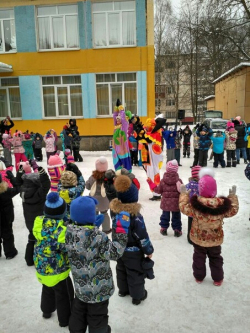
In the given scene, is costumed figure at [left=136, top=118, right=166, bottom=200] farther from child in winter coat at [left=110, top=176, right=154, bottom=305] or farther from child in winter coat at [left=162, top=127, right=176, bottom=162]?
child in winter coat at [left=110, top=176, right=154, bottom=305]

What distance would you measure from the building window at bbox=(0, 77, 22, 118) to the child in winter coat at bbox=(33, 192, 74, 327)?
1492 cm

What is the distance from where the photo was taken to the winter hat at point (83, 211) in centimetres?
243

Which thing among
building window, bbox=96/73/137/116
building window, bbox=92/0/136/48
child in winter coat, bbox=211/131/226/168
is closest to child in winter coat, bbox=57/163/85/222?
child in winter coat, bbox=211/131/226/168

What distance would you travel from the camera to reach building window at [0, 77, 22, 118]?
16.2 meters

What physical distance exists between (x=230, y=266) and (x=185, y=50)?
32969 mm

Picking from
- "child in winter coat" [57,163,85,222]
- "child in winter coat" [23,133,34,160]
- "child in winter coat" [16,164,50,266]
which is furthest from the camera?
"child in winter coat" [23,133,34,160]

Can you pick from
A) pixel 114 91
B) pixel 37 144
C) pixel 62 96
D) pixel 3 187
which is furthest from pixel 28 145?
pixel 3 187

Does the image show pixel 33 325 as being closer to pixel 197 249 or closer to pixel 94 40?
pixel 197 249

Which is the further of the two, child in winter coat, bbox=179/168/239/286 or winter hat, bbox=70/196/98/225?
child in winter coat, bbox=179/168/239/286

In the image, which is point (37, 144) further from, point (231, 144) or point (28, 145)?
point (231, 144)

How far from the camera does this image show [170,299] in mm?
3455

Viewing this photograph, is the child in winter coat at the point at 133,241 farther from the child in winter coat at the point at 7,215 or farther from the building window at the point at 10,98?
the building window at the point at 10,98

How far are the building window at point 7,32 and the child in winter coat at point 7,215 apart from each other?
44.8 ft

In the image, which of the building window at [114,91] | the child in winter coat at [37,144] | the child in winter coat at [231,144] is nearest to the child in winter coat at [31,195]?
the child in winter coat at [231,144]
